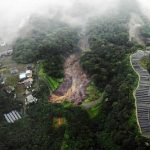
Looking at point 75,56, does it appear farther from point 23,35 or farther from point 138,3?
point 138,3

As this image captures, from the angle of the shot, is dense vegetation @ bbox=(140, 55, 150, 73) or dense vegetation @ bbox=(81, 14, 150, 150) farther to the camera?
dense vegetation @ bbox=(140, 55, 150, 73)

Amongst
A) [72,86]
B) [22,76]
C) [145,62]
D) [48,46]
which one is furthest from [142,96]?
[48,46]

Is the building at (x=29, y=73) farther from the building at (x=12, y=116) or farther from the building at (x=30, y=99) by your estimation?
the building at (x=12, y=116)

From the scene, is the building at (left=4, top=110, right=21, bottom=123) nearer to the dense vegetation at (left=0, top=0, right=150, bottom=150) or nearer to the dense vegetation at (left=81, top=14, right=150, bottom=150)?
the dense vegetation at (left=0, top=0, right=150, bottom=150)

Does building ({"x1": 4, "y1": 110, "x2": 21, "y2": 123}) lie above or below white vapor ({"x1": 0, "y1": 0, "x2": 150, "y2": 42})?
Answer: below

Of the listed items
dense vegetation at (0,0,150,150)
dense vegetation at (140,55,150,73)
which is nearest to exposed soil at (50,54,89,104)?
dense vegetation at (0,0,150,150)

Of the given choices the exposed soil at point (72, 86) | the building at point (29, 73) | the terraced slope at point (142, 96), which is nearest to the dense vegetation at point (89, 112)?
the terraced slope at point (142, 96)

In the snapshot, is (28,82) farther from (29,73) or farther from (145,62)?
(145,62)

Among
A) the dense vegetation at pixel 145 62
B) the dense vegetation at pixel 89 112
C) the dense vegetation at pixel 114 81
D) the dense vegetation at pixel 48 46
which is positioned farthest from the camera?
the dense vegetation at pixel 48 46
